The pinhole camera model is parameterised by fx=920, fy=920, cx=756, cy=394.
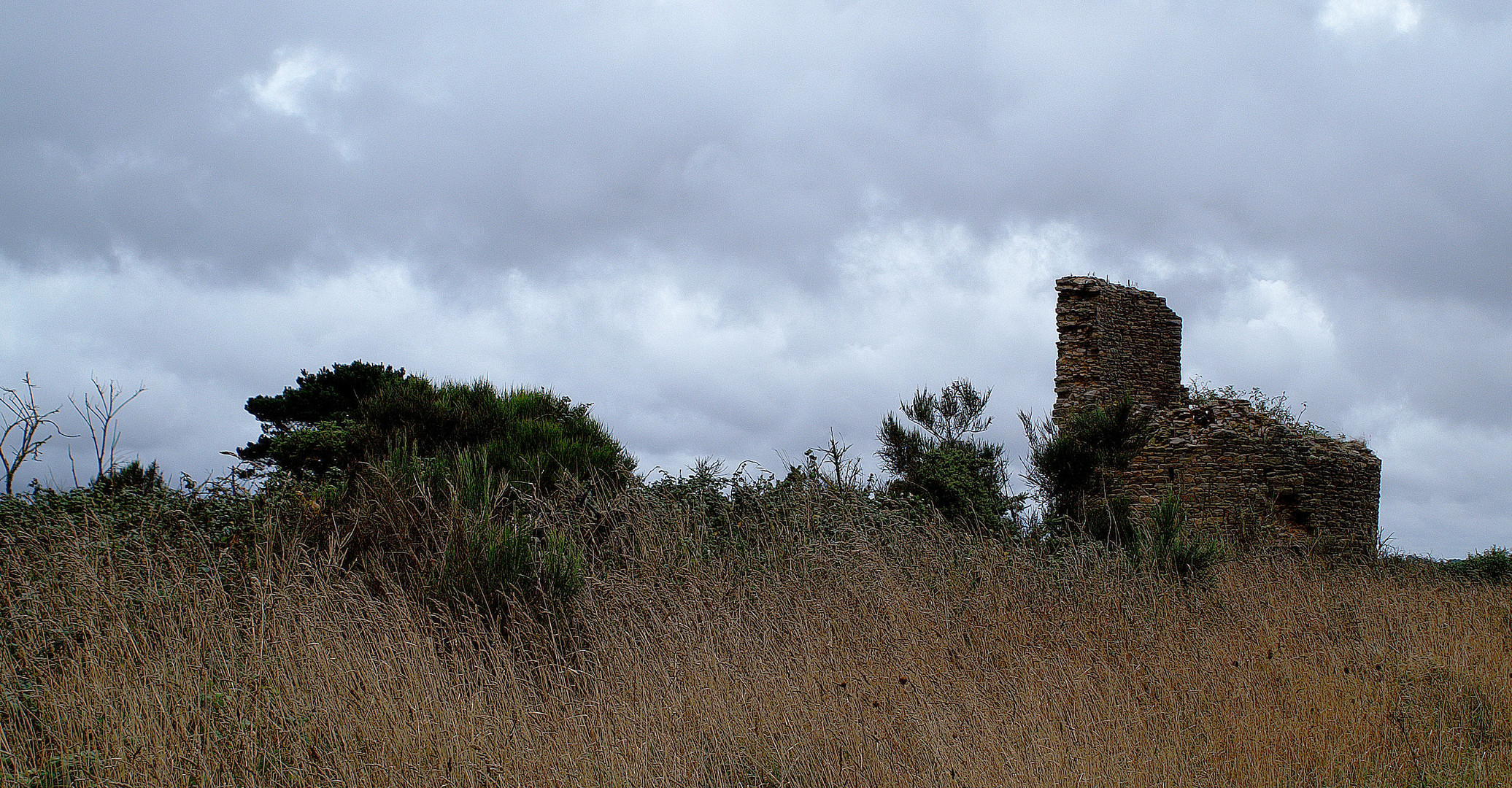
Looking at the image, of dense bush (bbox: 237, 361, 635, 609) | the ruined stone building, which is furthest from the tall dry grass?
the ruined stone building

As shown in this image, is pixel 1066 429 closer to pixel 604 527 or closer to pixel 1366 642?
pixel 1366 642

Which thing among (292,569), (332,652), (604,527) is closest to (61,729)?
(332,652)

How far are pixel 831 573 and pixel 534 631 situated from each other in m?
2.26

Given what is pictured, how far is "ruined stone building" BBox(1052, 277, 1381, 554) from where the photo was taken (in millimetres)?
14219

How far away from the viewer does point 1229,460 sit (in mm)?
14320

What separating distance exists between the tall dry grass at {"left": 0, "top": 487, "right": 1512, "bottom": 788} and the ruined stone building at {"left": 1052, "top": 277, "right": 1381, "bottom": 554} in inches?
287

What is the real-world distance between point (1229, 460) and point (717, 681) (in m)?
12.3

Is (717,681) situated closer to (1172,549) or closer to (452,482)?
(452,482)

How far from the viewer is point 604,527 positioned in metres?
7.90

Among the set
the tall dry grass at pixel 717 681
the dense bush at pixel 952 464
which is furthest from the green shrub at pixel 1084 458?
the tall dry grass at pixel 717 681

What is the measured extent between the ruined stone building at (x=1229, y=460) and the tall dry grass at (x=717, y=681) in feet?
23.9

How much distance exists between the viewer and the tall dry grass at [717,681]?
3902 millimetres

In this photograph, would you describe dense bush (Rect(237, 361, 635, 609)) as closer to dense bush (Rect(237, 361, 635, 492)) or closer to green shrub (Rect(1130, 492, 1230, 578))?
dense bush (Rect(237, 361, 635, 492))

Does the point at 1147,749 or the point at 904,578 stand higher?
the point at 904,578
